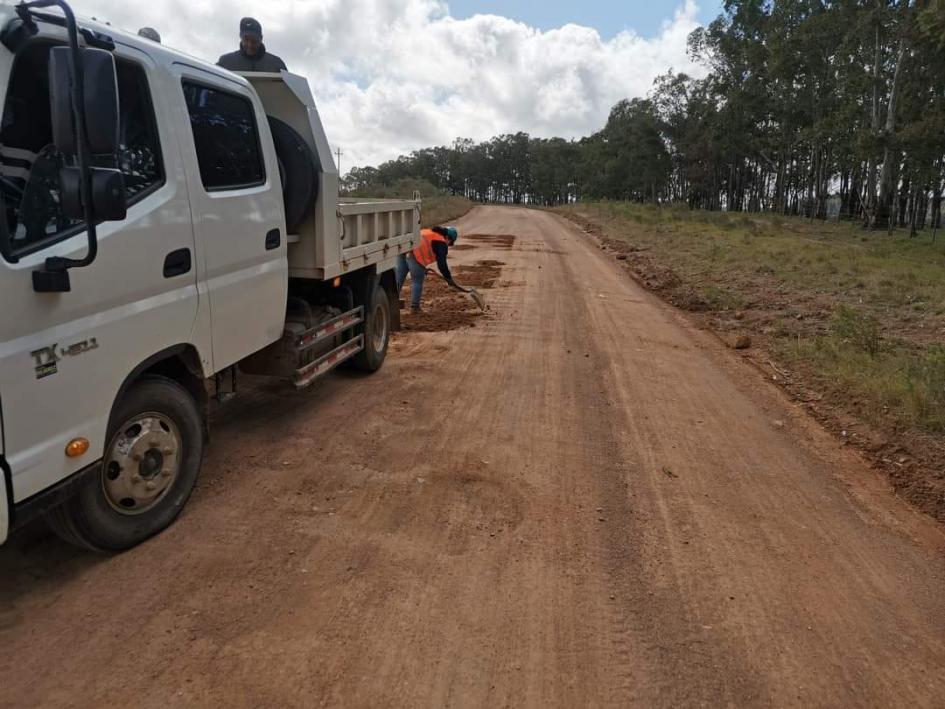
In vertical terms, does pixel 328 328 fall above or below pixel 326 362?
above

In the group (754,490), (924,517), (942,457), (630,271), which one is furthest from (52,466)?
(630,271)

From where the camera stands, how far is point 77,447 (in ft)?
9.87

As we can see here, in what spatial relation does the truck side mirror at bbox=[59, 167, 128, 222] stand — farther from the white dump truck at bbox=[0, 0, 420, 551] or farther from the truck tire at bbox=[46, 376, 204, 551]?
the truck tire at bbox=[46, 376, 204, 551]

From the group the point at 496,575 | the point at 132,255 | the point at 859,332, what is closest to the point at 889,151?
the point at 859,332

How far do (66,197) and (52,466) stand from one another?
1.12 m

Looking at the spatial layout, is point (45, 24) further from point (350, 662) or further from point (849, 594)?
point (849, 594)

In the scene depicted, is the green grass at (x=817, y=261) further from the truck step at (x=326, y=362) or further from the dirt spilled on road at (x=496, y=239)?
the truck step at (x=326, y=362)

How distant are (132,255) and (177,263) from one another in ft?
1.22

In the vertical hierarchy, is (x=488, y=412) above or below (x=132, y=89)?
below

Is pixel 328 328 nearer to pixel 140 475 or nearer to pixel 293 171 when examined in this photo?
pixel 293 171

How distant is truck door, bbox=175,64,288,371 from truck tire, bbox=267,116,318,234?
30 centimetres

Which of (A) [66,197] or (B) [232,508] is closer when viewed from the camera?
(A) [66,197]

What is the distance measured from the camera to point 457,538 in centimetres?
382

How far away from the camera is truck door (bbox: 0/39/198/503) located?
8.82 feet
